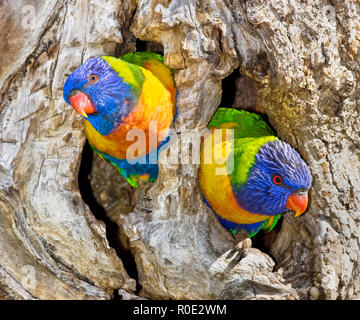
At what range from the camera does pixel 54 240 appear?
224 cm

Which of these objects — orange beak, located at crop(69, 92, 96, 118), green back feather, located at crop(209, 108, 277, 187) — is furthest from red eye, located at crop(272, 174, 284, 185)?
orange beak, located at crop(69, 92, 96, 118)

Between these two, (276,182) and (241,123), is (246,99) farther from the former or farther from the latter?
(276,182)

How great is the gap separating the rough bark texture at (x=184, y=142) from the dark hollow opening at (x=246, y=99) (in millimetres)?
744

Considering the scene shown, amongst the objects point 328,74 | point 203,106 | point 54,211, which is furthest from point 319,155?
point 54,211

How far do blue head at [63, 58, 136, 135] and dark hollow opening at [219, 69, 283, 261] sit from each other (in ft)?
3.73

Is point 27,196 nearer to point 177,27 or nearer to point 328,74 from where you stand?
point 177,27

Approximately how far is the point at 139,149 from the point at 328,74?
1208 millimetres

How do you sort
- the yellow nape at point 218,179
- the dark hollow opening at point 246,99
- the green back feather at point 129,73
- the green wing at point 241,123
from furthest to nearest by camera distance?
the dark hollow opening at point 246,99
the green wing at point 241,123
the yellow nape at point 218,179
the green back feather at point 129,73

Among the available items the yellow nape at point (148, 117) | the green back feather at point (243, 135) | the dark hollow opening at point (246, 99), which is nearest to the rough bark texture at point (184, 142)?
the yellow nape at point (148, 117)

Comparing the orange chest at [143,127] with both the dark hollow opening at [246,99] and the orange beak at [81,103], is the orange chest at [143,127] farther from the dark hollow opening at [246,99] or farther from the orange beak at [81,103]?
the dark hollow opening at [246,99]

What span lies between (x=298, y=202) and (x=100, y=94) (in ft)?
4.12

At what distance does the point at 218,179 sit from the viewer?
238 centimetres

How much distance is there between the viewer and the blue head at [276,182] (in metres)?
2.16

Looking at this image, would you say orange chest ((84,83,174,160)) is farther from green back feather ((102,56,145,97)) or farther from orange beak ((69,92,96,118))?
orange beak ((69,92,96,118))
